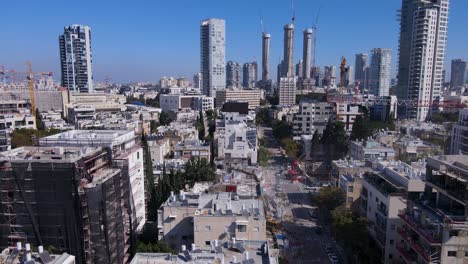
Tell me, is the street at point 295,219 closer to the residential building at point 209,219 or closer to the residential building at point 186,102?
the residential building at point 209,219

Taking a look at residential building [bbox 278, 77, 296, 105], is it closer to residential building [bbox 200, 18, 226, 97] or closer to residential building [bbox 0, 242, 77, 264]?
residential building [bbox 200, 18, 226, 97]

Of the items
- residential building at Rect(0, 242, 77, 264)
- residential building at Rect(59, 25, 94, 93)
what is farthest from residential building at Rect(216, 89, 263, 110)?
residential building at Rect(0, 242, 77, 264)

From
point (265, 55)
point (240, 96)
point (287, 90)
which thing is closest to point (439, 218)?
point (287, 90)

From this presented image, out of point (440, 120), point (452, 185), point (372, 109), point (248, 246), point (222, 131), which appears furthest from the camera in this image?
point (372, 109)

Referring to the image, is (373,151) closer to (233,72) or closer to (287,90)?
(287,90)

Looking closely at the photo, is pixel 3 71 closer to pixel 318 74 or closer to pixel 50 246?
pixel 50 246

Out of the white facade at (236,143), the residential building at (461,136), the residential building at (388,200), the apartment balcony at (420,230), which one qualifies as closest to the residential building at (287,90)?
the white facade at (236,143)

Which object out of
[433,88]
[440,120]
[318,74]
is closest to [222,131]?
[440,120]
